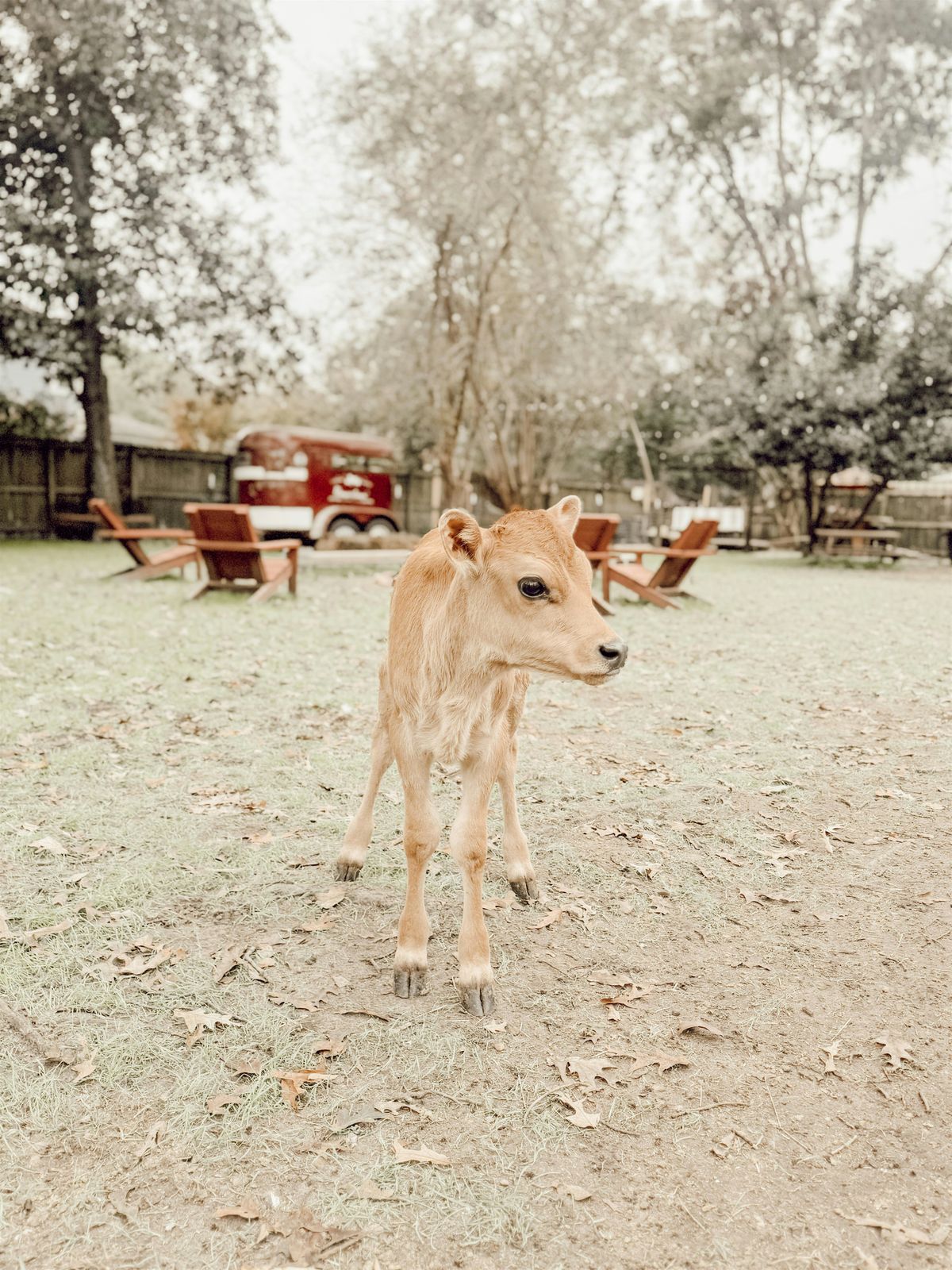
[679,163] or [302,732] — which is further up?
[679,163]

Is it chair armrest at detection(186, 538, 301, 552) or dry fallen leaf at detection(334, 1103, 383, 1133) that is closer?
dry fallen leaf at detection(334, 1103, 383, 1133)

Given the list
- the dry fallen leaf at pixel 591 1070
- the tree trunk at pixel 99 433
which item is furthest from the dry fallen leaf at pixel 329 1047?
the tree trunk at pixel 99 433

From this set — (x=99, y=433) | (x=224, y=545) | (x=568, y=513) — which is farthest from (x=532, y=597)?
(x=99, y=433)

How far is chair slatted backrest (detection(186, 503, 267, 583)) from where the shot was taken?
10773 millimetres

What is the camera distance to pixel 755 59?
27578mm

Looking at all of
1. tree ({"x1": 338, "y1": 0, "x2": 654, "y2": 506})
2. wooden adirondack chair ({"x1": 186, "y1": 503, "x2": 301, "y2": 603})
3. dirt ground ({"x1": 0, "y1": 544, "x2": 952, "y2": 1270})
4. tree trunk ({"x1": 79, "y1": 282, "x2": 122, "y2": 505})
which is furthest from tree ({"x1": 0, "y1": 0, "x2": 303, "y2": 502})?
dirt ground ({"x1": 0, "y1": 544, "x2": 952, "y2": 1270})

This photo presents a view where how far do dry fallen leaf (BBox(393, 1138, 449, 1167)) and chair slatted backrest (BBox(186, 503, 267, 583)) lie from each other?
29.3 ft

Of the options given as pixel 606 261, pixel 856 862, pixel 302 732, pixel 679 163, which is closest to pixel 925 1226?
pixel 856 862

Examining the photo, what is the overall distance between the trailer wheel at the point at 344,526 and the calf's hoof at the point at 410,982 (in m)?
20.2

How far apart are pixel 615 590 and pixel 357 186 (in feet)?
31.5

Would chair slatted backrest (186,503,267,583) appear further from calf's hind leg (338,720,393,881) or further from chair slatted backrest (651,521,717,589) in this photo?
calf's hind leg (338,720,393,881)

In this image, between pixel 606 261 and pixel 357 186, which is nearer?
pixel 357 186

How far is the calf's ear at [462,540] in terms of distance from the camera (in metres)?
2.75

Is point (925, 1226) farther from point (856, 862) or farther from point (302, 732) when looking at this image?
point (302, 732)
